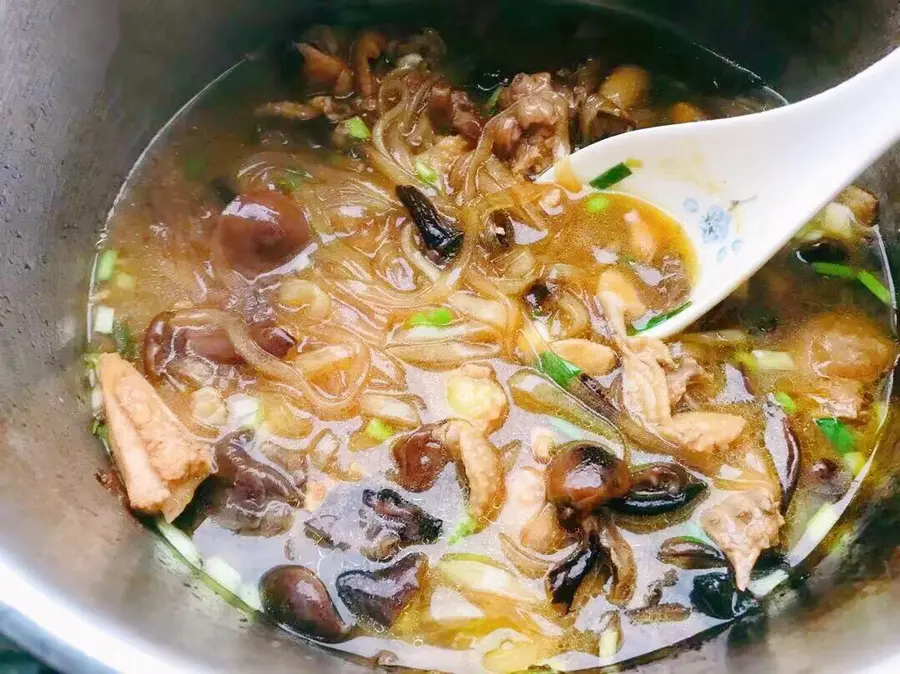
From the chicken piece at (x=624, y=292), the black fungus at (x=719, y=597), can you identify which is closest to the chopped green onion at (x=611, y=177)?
the chicken piece at (x=624, y=292)

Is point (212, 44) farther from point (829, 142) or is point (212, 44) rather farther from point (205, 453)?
point (829, 142)

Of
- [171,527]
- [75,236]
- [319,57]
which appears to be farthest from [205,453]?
[319,57]

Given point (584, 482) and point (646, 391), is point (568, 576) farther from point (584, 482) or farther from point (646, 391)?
point (646, 391)

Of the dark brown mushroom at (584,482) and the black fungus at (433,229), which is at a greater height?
the black fungus at (433,229)

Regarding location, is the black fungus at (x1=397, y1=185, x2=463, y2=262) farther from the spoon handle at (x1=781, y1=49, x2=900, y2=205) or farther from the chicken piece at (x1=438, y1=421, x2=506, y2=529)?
the spoon handle at (x1=781, y1=49, x2=900, y2=205)

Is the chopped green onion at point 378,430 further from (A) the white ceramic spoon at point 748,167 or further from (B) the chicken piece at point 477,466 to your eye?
(A) the white ceramic spoon at point 748,167

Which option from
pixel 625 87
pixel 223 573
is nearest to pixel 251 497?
pixel 223 573

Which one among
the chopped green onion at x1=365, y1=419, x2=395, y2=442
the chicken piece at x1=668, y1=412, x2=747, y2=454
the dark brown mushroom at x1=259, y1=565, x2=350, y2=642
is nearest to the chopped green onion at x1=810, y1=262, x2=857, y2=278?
the chicken piece at x1=668, y1=412, x2=747, y2=454
